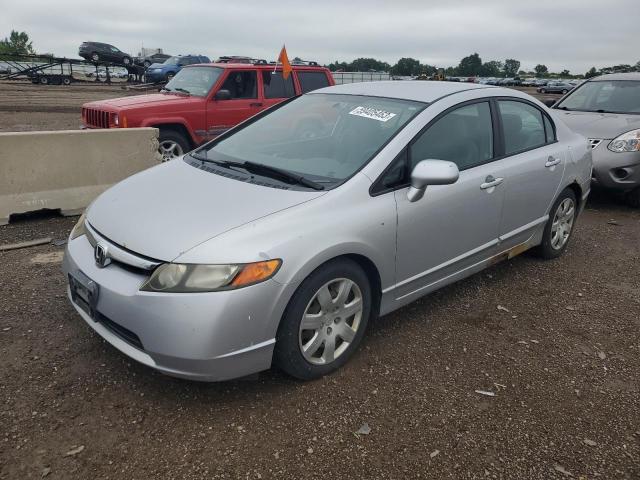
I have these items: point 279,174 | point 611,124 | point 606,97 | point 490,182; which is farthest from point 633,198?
point 279,174

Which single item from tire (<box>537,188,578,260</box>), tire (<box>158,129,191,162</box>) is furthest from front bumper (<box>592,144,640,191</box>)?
tire (<box>158,129,191,162</box>)

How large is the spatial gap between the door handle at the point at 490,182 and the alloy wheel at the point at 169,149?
5321mm

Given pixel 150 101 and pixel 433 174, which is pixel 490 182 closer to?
pixel 433 174

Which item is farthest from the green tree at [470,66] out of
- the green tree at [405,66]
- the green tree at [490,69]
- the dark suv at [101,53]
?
the dark suv at [101,53]

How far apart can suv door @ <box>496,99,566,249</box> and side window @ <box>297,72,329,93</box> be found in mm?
5198

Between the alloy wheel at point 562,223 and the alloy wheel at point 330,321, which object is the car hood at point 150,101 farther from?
the alloy wheel at point 330,321

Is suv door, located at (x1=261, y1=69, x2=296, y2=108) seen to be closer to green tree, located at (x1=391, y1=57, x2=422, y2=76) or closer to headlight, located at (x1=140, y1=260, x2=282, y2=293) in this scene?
headlight, located at (x1=140, y1=260, x2=282, y2=293)

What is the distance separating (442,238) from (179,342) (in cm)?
185

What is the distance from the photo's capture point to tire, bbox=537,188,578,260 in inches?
187

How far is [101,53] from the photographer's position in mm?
34781

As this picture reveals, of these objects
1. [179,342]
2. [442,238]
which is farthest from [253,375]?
[442,238]

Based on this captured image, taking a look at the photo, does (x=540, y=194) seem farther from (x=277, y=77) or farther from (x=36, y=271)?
(x=277, y=77)

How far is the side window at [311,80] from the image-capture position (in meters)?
9.16

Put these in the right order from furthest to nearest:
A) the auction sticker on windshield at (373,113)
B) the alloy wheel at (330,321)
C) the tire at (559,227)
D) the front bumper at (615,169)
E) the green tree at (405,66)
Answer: the green tree at (405,66) < the front bumper at (615,169) < the tire at (559,227) < the auction sticker on windshield at (373,113) < the alloy wheel at (330,321)
